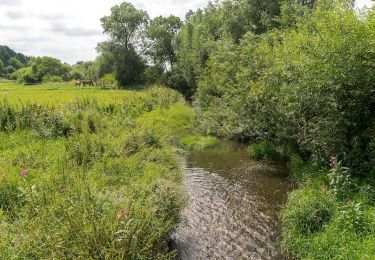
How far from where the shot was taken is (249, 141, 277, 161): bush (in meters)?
19.0

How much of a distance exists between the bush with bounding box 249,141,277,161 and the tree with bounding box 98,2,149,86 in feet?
152

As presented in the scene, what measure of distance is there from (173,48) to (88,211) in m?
62.4

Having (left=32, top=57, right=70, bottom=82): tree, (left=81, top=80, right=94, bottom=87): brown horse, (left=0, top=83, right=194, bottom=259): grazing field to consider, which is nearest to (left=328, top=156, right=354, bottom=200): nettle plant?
(left=0, top=83, right=194, bottom=259): grazing field

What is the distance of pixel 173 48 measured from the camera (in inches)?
2608

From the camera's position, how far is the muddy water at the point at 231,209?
956 centimetres

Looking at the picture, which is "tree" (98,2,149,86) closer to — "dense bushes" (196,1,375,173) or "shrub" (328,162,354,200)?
"dense bushes" (196,1,375,173)

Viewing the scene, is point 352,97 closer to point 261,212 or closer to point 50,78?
point 261,212

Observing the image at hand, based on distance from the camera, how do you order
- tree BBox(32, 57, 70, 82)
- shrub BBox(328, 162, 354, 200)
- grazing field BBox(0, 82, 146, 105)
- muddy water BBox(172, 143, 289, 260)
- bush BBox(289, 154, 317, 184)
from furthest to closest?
tree BBox(32, 57, 70, 82), grazing field BBox(0, 82, 146, 105), bush BBox(289, 154, 317, 184), shrub BBox(328, 162, 354, 200), muddy water BBox(172, 143, 289, 260)

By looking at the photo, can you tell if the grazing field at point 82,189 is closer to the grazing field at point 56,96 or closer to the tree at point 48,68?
the grazing field at point 56,96

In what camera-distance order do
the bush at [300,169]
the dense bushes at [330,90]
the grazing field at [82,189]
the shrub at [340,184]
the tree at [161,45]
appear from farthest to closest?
1. the tree at [161,45]
2. the bush at [300,169]
3. the dense bushes at [330,90]
4. the shrub at [340,184]
5. the grazing field at [82,189]

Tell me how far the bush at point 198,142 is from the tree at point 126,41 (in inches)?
1614

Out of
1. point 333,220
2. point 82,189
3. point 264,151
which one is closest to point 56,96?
point 264,151

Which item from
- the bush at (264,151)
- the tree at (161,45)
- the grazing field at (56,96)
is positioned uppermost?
the tree at (161,45)

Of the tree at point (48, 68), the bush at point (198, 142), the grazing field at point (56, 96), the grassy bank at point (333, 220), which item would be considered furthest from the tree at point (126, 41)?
the grassy bank at point (333, 220)
